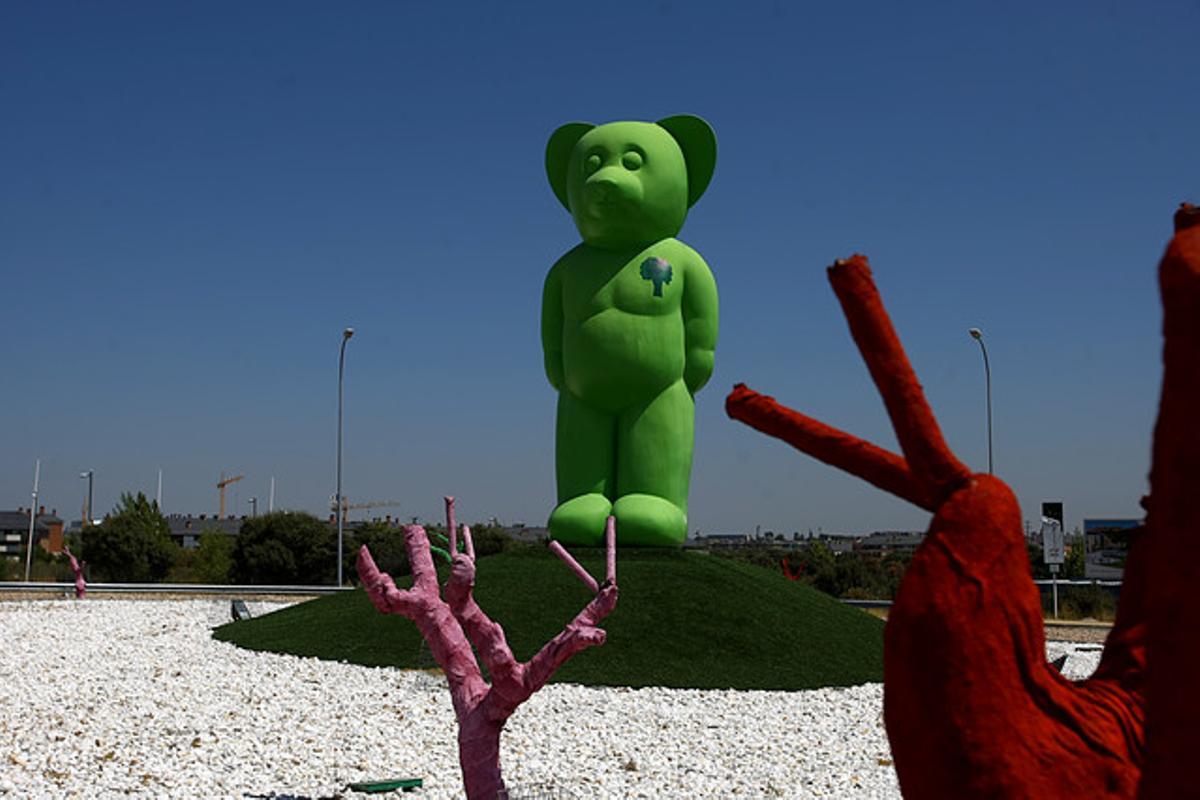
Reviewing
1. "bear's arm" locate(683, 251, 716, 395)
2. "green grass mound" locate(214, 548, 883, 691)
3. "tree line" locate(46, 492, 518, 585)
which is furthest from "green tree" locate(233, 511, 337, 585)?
"bear's arm" locate(683, 251, 716, 395)

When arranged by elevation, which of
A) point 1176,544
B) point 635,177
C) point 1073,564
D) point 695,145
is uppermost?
point 695,145

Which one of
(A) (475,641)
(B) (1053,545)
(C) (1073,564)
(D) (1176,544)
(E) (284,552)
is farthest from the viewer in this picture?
(C) (1073,564)

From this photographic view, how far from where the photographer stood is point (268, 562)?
28.9m

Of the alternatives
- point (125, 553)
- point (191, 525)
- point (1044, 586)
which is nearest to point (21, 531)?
Answer: point (191, 525)

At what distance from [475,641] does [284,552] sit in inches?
1009

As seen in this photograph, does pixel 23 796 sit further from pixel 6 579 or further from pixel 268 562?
pixel 6 579

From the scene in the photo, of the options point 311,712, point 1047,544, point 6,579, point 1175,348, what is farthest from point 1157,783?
point 6,579

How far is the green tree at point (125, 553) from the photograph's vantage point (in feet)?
98.1

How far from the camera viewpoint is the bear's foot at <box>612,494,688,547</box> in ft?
37.9

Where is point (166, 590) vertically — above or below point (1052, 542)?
below

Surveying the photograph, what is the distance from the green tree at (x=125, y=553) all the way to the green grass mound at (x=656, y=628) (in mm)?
19654

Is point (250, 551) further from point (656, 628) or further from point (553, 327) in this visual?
point (656, 628)

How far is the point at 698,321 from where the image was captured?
39.4 ft

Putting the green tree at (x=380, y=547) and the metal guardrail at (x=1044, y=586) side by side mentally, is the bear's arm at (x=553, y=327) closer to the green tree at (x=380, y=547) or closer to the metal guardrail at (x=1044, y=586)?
Result: the metal guardrail at (x=1044, y=586)
